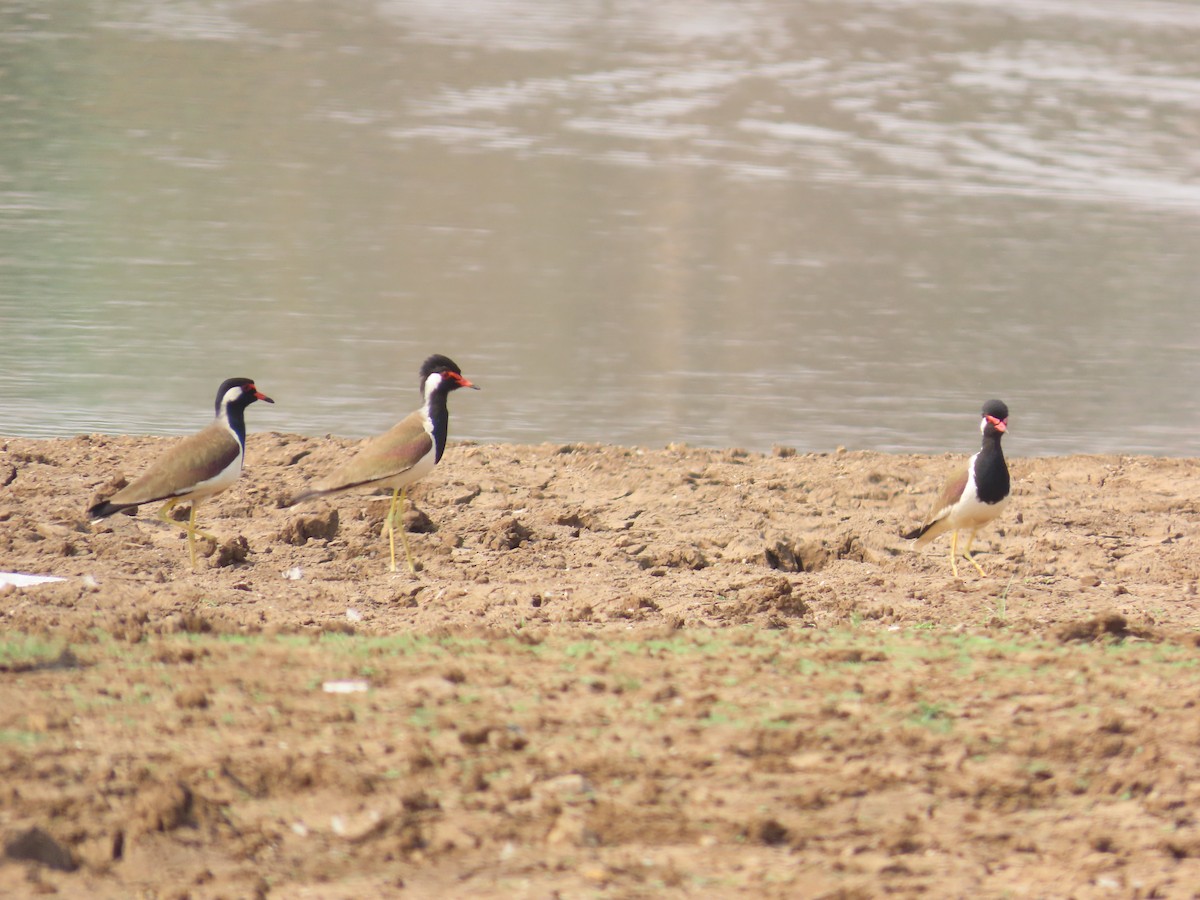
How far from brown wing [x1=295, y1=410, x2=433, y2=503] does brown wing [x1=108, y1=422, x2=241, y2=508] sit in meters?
0.53

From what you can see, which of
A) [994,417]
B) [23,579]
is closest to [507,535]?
[23,579]

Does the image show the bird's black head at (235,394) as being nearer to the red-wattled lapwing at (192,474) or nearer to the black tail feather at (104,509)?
the red-wattled lapwing at (192,474)

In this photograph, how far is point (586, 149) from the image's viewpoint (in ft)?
79.0

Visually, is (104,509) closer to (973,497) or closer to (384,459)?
(384,459)

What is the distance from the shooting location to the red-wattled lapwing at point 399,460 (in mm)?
8758

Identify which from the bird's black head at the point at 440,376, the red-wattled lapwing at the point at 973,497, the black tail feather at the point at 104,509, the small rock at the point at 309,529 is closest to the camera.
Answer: the black tail feather at the point at 104,509

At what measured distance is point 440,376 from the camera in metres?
9.28

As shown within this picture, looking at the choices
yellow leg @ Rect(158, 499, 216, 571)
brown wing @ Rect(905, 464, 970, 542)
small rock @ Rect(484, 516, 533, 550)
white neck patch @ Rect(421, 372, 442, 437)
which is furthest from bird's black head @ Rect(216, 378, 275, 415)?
brown wing @ Rect(905, 464, 970, 542)

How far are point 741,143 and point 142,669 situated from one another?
20.9m

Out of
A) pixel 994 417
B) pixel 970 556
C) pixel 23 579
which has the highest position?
pixel 994 417

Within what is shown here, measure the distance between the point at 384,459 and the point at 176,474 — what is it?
1054 millimetres

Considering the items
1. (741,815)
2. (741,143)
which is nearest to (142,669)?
(741,815)

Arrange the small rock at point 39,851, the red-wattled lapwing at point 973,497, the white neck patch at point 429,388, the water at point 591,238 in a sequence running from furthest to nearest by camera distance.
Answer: the water at point 591,238 → the white neck patch at point 429,388 → the red-wattled lapwing at point 973,497 → the small rock at point 39,851

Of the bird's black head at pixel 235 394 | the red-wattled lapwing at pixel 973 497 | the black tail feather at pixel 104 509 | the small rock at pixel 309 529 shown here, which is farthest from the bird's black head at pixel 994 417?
the black tail feather at pixel 104 509
